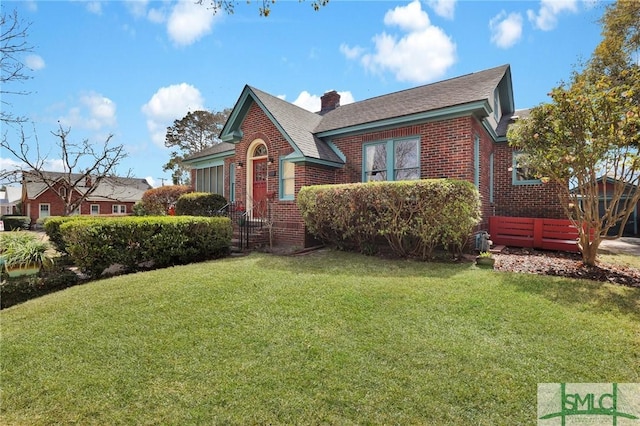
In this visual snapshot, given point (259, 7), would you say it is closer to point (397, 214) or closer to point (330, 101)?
point (397, 214)

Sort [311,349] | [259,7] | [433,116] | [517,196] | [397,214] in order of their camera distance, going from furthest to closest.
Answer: [517,196] → [433,116] → [397,214] → [259,7] → [311,349]

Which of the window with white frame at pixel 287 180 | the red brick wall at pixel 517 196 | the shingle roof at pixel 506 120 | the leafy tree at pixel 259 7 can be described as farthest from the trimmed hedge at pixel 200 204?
the shingle roof at pixel 506 120

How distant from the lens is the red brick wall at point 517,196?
448 inches

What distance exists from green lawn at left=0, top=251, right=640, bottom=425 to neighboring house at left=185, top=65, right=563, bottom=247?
509cm

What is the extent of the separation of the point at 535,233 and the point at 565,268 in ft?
9.89

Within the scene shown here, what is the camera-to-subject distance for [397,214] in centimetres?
782

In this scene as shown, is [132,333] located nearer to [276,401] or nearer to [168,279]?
[168,279]

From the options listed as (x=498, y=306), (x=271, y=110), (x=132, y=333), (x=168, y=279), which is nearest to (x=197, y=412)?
(x=132, y=333)

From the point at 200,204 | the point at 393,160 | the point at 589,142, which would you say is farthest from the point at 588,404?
the point at 200,204

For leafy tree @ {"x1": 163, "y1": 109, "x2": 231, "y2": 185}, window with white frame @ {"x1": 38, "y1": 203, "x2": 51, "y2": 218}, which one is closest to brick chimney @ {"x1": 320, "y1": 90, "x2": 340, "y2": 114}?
leafy tree @ {"x1": 163, "y1": 109, "x2": 231, "y2": 185}

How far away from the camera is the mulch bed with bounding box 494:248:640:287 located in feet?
19.9

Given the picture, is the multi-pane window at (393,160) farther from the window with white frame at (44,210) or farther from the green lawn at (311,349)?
the window with white frame at (44,210)

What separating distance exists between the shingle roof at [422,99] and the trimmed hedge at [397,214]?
3362mm

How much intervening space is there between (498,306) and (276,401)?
371 centimetres
